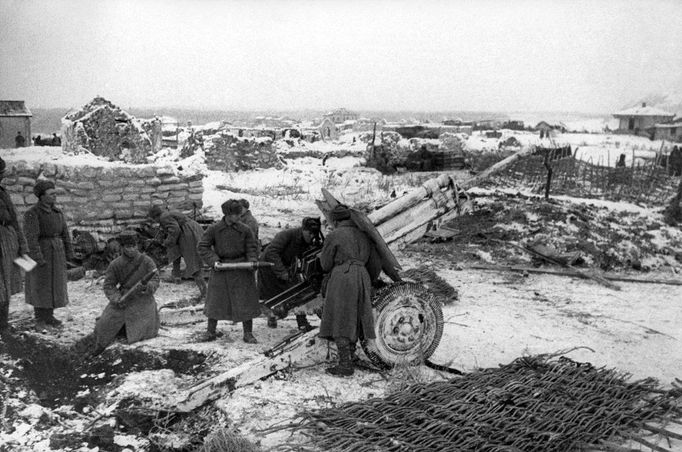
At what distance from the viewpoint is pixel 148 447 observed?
390cm

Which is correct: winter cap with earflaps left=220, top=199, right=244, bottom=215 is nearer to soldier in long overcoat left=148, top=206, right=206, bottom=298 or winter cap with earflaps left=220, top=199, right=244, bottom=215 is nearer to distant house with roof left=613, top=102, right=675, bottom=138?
soldier in long overcoat left=148, top=206, right=206, bottom=298

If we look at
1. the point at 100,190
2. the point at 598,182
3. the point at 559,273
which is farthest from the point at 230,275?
the point at 598,182

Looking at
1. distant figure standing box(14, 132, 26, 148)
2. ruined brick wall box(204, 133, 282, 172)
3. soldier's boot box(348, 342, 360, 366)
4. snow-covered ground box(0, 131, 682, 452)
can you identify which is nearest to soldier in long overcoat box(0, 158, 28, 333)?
snow-covered ground box(0, 131, 682, 452)

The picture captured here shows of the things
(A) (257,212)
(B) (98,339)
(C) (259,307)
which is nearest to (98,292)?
(B) (98,339)

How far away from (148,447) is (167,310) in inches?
118

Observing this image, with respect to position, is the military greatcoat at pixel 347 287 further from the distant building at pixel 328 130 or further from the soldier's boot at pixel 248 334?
→ the distant building at pixel 328 130

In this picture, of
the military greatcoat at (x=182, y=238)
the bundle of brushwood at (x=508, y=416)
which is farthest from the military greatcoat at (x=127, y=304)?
the bundle of brushwood at (x=508, y=416)

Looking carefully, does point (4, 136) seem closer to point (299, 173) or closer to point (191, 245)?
point (191, 245)

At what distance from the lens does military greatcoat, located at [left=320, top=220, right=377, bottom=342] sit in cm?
483

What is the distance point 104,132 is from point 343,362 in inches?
622

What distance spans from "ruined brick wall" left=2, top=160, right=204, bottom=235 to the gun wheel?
5.61 meters

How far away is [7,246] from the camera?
5672mm

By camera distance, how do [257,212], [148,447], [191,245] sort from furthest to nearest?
1. [257,212]
2. [191,245]
3. [148,447]

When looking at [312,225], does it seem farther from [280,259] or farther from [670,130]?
[670,130]
